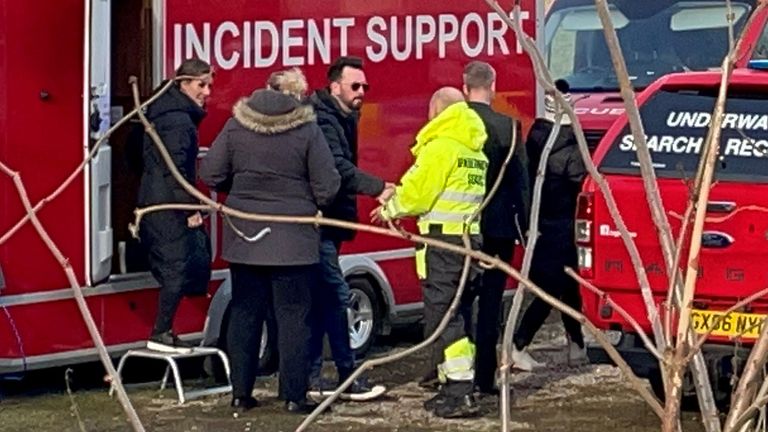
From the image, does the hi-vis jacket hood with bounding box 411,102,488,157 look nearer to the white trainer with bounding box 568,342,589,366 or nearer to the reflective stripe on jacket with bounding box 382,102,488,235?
the reflective stripe on jacket with bounding box 382,102,488,235

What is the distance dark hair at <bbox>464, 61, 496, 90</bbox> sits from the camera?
27.7 feet

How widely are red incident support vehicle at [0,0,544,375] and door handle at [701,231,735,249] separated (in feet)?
9.56

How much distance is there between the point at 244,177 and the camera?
824 cm

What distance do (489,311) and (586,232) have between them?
112 cm

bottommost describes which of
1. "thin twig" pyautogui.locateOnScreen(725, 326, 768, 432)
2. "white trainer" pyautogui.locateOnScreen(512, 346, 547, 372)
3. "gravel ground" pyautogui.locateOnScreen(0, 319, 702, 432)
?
"gravel ground" pyautogui.locateOnScreen(0, 319, 702, 432)

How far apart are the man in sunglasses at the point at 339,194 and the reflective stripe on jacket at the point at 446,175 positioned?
409 mm

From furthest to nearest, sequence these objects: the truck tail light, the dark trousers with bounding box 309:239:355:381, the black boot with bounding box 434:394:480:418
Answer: the dark trousers with bounding box 309:239:355:381 → the black boot with bounding box 434:394:480:418 → the truck tail light

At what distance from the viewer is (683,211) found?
7.11 metres

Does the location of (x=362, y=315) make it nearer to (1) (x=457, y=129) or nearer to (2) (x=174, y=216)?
(2) (x=174, y=216)

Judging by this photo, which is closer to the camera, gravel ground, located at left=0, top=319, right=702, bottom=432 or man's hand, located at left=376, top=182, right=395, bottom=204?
gravel ground, located at left=0, top=319, right=702, bottom=432

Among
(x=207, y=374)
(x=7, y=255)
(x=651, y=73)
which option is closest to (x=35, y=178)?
(x=7, y=255)

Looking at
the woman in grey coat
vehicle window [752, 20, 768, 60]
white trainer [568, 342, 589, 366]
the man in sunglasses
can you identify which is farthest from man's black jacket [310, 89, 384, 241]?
vehicle window [752, 20, 768, 60]

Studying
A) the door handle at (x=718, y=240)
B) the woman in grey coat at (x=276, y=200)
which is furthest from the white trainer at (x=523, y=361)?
the door handle at (x=718, y=240)

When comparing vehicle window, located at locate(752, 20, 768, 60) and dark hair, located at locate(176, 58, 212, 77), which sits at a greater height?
vehicle window, located at locate(752, 20, 768, 60)
